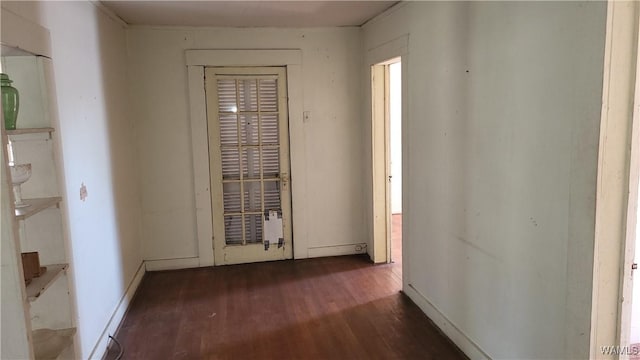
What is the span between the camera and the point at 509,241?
2.46 meters

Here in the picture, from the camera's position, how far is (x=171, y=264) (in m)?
4.79

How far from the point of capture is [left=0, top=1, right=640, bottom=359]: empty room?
1.93 m

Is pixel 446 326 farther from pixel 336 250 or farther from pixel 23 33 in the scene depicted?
pixel 23 33

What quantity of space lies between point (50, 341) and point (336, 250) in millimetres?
3212

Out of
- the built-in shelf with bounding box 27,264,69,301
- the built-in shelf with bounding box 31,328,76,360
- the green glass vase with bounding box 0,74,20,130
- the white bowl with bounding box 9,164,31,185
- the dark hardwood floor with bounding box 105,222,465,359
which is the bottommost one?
the dark hardwood floor with bounding box 105,222,465,359

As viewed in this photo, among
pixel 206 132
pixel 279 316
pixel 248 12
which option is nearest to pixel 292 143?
pixel 206 132

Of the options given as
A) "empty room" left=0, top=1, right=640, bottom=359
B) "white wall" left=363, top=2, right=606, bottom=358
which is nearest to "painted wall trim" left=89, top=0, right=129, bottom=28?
"empty room" left=0, top=1, right=640, bottom=359

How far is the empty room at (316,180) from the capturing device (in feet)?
6.34

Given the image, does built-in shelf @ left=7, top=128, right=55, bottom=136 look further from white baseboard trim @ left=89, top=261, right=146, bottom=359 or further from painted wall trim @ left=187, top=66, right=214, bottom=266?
painted wall trim @ left=187, top=66, right=214, bottom=266

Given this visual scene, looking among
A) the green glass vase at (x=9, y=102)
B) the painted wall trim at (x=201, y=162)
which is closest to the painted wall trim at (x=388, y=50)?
the painted wall trim at (x=201, y=162)

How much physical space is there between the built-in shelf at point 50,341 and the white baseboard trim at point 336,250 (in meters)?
2.94

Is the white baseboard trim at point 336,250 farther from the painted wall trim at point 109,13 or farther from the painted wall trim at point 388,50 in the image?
the painted wall trim at point 109,13

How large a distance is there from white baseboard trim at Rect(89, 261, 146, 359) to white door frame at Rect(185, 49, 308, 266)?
69cm

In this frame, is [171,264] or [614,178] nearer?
[614,178]
